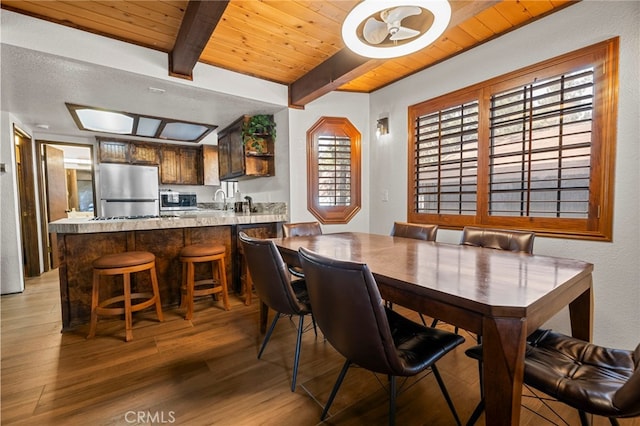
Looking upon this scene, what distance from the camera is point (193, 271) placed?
8.37 feet

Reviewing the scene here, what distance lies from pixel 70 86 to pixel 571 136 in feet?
14.1

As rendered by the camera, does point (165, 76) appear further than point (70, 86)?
No

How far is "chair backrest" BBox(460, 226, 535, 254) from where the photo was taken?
1.79 metres

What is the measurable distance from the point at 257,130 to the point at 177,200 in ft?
9.62

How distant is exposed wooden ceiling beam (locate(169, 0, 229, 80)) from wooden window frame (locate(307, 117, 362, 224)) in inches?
57.6

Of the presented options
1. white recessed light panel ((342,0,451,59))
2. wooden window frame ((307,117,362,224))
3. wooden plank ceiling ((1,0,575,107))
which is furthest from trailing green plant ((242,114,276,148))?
white recessed light panel ((342,0,451,59))

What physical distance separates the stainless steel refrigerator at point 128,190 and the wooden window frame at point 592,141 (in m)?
5.09

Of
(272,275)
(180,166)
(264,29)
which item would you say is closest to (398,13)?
(264,29)

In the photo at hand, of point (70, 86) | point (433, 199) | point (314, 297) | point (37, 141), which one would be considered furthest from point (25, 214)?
point (433, 199)

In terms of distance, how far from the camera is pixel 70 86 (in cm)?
256

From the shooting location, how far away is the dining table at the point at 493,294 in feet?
2.75

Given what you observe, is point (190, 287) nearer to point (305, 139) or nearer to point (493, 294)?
point (305, 139)

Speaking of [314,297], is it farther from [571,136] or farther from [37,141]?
[37,141]

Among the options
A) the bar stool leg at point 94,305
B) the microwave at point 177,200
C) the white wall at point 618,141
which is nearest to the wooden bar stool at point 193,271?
the bar stool leg at point 94,305
